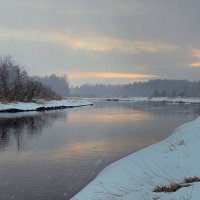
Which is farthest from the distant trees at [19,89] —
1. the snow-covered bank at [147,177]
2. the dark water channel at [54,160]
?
the snow-covered bank at [147,177]

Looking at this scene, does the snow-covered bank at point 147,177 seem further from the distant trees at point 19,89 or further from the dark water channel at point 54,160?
the distant trees at point 19,89

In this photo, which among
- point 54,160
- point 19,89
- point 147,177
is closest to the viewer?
point 147,177

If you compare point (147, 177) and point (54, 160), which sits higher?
point (147, 177)

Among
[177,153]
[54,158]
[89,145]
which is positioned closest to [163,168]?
[177,153]

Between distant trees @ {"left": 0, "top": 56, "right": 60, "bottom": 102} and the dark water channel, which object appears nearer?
the dark water channel

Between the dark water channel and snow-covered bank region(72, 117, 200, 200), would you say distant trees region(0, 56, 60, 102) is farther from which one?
snow-covered bank region(72, 117, 200, 200)

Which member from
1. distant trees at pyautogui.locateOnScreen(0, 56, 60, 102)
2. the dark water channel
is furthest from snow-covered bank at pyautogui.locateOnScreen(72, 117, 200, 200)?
distant trees at pyautogui.locateOnScreen(0, 56, 60, 102)

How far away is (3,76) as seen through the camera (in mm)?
82188

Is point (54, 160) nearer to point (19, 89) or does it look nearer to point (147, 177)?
point (147, 177)

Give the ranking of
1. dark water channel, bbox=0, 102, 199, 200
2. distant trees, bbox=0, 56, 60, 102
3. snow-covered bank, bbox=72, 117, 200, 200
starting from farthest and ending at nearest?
distant trees, bbox=0, 56, 60, 102 → dark water channel, bbox=0, 102, 199, 200 → snow-covered bank, bbox=72, 117, 200, 200

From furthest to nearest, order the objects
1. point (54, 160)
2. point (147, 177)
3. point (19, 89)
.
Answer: point (19, 89) < point (54, 160) < point (147, 177)

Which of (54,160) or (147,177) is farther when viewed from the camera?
(54,160)

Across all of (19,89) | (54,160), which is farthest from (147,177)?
(19,89)

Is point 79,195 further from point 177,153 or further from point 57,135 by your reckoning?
point 57,135
